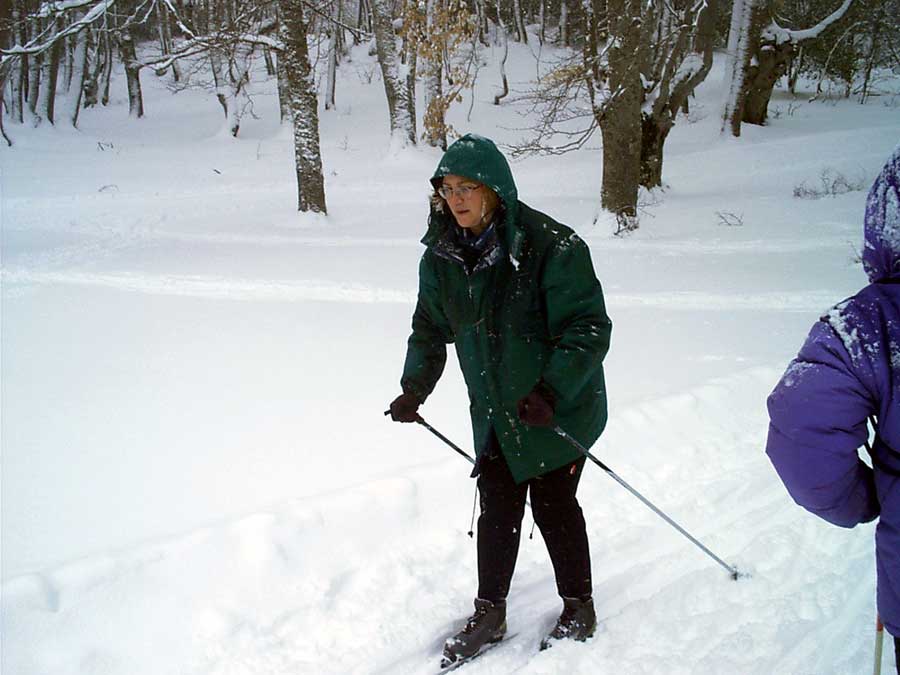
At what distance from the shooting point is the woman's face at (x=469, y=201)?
229cm

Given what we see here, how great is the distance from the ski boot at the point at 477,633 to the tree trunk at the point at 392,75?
14889mm

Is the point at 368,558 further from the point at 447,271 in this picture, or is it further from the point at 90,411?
the point at 90,411

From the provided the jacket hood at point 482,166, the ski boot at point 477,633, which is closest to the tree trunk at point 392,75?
the jacket hood at point 482,166

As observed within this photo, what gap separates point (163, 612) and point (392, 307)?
14.3 ft

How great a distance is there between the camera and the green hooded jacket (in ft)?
7.31

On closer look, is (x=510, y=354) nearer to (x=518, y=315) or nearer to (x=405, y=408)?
(x=518, y=315)

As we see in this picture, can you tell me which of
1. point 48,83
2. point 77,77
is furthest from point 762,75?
point 48,83

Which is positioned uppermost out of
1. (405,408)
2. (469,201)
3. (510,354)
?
(469,201)

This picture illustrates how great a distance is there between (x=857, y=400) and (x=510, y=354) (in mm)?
1076

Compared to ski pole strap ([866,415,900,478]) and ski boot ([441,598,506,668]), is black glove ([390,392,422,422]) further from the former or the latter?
ski pole strap ([866,415,900,478])

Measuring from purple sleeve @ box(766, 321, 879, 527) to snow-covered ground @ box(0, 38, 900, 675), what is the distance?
119cm

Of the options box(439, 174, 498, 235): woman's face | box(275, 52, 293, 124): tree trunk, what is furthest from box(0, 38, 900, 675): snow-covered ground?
box(275, 52, 293, 124): tree trunk

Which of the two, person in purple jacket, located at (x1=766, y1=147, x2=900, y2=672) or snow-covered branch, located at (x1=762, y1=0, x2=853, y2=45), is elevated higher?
snow-covered branch, located at (x1=762, y1=0, x2=853, y2=45)

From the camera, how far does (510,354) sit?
2338mm
